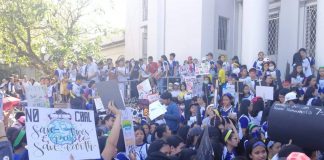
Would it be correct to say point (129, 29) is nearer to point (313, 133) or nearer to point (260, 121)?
point (260, 121)

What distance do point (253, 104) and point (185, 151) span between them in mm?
4255

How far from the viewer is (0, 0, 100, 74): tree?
88.7 feet

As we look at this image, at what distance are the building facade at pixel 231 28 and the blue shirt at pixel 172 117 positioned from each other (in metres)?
7.13

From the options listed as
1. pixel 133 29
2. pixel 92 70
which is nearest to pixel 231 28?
pixel 92 70

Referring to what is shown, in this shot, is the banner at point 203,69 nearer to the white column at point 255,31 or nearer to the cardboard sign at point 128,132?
the white column at point 255,31

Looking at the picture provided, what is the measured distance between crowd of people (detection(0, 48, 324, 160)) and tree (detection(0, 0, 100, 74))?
4.74 meters

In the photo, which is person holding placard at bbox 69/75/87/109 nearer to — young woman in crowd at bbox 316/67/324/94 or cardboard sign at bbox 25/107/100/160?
young woman in crowd at bbox 316/67/324/94

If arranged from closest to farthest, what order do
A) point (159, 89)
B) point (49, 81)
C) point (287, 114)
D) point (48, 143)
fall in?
point (48, 143) < point (287, 114) < point (159, 89) < point (49, 81)

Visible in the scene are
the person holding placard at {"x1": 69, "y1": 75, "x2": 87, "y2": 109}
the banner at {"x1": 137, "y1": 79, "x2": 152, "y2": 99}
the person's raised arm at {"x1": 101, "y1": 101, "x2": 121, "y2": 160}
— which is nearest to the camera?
the person's raised arm at {"x1": 101, "y1": 101, "x2": 121, "y2": 160}

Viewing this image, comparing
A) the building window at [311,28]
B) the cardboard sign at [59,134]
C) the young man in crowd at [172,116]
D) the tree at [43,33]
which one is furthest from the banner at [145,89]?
the tree at [43,33]

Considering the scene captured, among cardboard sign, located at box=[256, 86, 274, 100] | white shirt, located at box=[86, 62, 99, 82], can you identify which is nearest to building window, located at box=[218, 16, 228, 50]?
white shirt, located at box=[86, 62, 99, 82]

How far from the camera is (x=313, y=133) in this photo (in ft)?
18.9

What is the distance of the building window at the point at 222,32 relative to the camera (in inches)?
848

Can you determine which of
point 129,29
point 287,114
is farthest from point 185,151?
point 129,29
